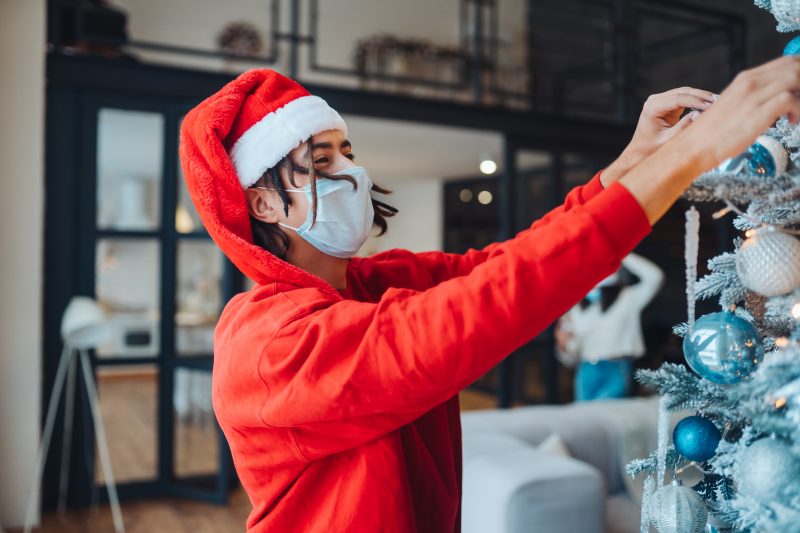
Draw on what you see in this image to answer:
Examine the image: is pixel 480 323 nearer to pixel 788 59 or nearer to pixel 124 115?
pixel 788 59

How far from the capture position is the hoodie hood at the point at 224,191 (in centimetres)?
98

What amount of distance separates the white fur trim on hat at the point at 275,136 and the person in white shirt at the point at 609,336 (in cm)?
344

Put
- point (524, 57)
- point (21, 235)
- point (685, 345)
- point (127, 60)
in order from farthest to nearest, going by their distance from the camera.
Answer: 1. point (524, 57)
2. point (127, 60)
3. point (21, 235)
4. point (685, 345)

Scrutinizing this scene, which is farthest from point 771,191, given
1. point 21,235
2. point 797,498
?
point 21,235

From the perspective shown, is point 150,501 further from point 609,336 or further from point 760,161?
point 760,161

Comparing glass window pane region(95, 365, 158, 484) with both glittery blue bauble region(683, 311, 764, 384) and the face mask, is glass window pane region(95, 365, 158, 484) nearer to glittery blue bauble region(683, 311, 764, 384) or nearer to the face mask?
the face mask

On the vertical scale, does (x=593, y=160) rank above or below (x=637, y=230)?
above

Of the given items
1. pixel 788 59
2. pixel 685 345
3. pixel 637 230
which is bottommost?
pixel 685 345

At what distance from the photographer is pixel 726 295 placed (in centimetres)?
87

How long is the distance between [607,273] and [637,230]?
0.05 meters

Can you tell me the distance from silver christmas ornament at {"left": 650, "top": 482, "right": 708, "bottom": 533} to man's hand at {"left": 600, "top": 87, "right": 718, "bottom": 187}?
16.3 inches

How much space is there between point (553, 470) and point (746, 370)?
1.58m

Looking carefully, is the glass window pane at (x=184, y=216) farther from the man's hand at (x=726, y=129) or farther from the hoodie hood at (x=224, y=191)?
the man's hand at (x=726, y=129)

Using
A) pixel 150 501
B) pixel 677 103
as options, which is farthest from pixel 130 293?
pixel 677 103
